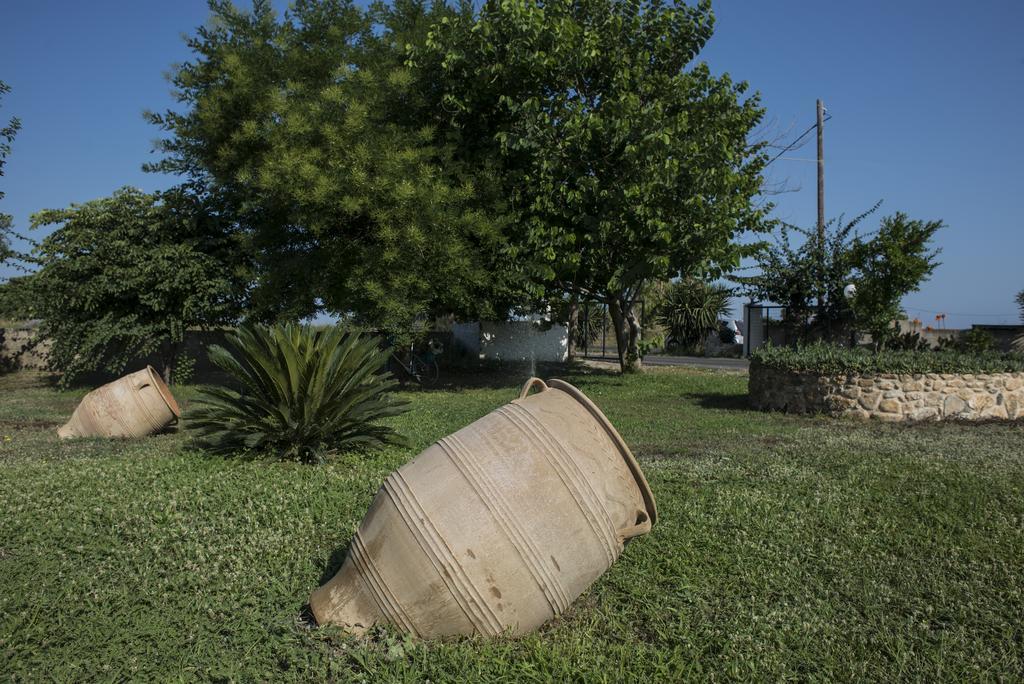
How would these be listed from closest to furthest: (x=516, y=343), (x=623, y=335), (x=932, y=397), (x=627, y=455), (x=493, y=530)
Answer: (x=493, y=530) < (x=627, y=455) < (x=932, y=397) < (x=623, y=335) < (x=516, y=343)

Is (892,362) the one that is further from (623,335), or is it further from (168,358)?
(168,358)

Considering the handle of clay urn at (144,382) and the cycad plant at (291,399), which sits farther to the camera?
the handle of clay urn at (144,382)

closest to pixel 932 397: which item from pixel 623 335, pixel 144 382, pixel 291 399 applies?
pixel 623 335

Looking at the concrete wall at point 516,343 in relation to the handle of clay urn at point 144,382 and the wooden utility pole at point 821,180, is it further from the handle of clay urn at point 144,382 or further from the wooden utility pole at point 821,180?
the handle of clay urn at point 144,382

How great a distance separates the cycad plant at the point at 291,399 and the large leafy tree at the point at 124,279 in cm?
966

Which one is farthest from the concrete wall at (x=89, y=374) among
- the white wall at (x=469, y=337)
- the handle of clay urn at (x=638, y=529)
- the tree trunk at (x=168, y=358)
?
the handle of clay urn at (x=638, y=529)

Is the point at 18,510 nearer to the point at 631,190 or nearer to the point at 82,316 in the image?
the point at 631,190

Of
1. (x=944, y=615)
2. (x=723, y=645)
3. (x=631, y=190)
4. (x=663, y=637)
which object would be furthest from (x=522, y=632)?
(x=631, y=190)

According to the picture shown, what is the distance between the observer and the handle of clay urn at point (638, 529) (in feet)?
11.6

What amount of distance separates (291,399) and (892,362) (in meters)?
8.68

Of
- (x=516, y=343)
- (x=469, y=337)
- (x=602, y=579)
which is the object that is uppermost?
(x=469, y=337)

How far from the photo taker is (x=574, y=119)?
13.7m

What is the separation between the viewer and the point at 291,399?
7.09 metres

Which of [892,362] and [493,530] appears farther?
[892,362]
